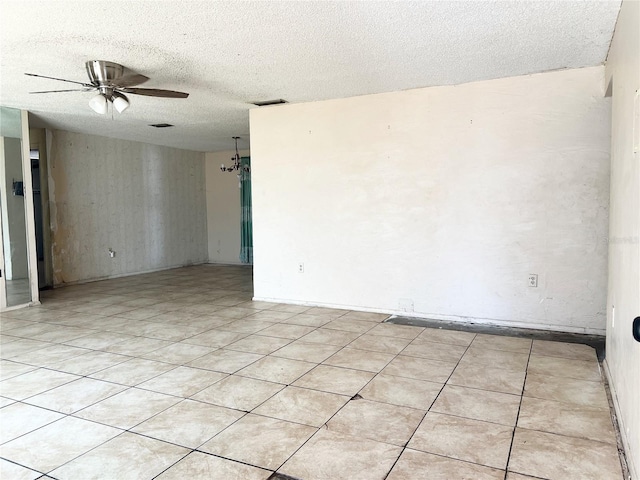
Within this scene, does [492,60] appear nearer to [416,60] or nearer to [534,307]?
[416,60]

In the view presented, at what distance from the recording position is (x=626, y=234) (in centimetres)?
231

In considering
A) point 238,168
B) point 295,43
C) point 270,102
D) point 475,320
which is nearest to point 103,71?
point 295,43

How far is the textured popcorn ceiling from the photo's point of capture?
265 cm

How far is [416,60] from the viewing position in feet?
11.7

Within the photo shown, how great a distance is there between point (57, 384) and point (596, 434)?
3.25 m

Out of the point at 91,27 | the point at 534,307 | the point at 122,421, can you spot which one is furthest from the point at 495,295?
the point at 91,27

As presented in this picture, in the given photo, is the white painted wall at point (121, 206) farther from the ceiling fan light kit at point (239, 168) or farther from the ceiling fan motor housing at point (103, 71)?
the ceiling fan motor housing at point (103, 71)

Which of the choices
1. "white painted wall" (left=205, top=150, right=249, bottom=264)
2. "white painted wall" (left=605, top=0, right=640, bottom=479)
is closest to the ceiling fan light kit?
"white painted wall" (left=205, top=150, right=249, bottom=264)

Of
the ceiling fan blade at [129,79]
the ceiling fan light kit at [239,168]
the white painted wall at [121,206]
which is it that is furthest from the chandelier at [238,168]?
the ceiling fan blade at [129,79]

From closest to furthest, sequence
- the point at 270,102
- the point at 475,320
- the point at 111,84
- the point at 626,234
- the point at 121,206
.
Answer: the point at 626,234 → the point at 111,84 → the point at 475,320 → the point at 270,102 → the point at 121,206

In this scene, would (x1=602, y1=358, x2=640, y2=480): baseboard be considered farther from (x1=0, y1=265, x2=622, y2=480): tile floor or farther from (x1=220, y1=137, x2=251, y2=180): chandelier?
(x1=220, y1=137, x2=251, y2=180): chandelier

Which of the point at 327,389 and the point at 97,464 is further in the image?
the point at 327,389

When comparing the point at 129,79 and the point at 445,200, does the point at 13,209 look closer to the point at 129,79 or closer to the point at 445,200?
the point at 129,79

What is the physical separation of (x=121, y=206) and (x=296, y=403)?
634cm
